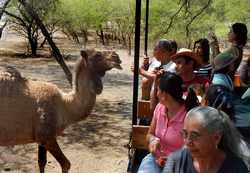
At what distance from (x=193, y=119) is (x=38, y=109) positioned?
3.95 m

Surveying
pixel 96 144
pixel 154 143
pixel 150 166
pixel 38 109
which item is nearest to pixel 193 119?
pixel 154 143

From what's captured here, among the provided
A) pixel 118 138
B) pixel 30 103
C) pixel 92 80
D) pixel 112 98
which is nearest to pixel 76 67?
pixel 92 80

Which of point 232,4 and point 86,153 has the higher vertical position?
point 232,4

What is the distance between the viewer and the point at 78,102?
6.82m

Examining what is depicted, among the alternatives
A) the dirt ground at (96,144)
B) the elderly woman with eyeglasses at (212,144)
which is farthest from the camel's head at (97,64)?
the elderly woman with eyeglasses at (212,144)

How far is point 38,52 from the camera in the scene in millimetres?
27297

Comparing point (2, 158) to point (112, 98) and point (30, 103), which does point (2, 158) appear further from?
point (112, 98)

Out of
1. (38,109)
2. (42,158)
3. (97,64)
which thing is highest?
(97,64)

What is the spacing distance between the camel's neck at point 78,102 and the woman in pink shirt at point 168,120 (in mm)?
2969

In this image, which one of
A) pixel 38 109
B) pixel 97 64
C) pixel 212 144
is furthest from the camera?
pixel 97 64

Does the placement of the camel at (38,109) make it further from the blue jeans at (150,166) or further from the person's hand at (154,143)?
the person's hand at (154,143)

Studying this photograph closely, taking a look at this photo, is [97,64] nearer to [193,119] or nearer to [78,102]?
[78,102]

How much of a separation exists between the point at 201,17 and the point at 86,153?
78.5ft

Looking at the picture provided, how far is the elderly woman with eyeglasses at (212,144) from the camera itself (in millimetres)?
2736
